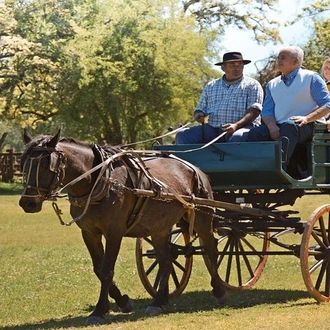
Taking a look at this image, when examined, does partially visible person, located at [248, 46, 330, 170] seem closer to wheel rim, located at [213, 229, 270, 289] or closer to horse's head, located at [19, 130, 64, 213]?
wheel rim, located at [213, 229, 270, 289]

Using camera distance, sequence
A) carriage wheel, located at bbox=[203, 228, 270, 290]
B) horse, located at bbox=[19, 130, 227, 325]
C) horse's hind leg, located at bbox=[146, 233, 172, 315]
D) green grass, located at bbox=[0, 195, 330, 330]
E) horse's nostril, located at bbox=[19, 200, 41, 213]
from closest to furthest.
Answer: horse's nostril, located at bbox=[19, 200, 41, 213] → horse, located at bbox=[19, 130, 227, 325] → green grass, located at bbox=[0, 195, 330, 330] → horse's hind leg, located at bbox=[146, 233, 172, 315] → carriage wheel, located at bbox=[203, 228, 270, 290]

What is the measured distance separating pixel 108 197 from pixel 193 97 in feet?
113

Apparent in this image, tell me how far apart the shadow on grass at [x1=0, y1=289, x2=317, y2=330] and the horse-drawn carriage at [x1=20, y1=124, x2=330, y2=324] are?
186 mm

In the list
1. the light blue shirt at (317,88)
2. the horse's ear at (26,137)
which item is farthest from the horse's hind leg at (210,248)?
the horse's ear at (26,137)

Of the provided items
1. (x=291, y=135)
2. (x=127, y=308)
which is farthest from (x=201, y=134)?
(x=127, y=308)

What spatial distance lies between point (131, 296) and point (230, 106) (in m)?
2.66

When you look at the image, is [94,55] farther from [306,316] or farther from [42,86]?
[306,316]

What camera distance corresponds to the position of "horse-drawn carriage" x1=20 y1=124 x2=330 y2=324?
355 inches

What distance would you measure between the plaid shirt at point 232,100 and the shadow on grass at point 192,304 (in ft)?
6.75

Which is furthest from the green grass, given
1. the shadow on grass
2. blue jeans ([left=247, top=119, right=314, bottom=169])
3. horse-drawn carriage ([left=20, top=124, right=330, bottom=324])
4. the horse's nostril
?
blue jeans ([left=247, top=119, right=314, bottom=169])

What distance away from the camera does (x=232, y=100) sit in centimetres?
1102

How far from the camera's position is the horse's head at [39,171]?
8648 millimetres

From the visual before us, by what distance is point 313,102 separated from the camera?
1052cm

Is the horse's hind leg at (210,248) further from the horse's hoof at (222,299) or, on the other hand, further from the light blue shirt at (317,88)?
the light blue shirt at (317,88)
